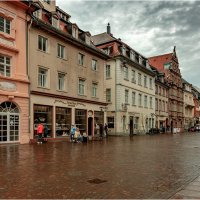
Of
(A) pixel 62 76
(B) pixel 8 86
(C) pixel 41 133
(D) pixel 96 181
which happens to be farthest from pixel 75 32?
(D) pixel 96 181

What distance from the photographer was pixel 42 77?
1048 inches

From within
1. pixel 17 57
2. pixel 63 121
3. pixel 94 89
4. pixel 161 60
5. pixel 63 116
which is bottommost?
pixel 63 121

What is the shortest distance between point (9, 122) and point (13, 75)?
3.77 meters

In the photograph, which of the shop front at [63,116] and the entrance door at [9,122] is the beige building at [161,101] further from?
the entrance door at [9,122]

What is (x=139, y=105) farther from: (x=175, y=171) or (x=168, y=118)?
(x=175, y=171)

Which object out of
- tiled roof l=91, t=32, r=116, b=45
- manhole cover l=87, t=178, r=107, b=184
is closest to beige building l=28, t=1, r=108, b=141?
tiled roof l=91, t=32, r=116, b=45

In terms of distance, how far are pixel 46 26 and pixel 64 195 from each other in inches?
864

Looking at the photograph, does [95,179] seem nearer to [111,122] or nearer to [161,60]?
[111,122]

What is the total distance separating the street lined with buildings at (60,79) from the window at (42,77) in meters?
0.09

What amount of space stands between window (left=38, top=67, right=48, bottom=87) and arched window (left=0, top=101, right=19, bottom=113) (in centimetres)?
397

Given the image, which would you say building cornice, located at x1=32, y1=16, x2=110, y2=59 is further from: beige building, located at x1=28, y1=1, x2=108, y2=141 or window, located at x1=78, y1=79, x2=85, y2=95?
window, located at x1=78, y1=79, x2=85, y2=95

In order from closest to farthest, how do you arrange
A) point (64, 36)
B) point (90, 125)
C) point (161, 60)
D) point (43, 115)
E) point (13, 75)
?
1. point (13, 75)
2. point (43, 115)
3. point (64, 36)
4. point (90, 125)
5. point (161, 60)

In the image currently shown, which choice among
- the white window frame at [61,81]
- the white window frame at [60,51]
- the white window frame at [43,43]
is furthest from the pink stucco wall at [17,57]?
the white window frame at [61,81]

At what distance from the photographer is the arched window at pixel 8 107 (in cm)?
2183
